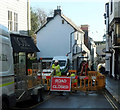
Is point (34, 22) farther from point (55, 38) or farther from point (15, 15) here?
point (15, 15)

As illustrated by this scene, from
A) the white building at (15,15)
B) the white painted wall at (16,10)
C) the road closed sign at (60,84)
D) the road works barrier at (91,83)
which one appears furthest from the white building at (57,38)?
the road closed sign at (60,84)

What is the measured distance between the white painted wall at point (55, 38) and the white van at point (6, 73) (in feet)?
98.9

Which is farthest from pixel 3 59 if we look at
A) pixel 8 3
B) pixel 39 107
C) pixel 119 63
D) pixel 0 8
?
pixel 119 63

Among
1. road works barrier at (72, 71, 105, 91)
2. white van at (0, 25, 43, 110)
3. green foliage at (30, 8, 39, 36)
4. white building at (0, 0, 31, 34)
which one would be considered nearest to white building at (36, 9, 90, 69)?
green foliage at (30, 8, 39, 36)

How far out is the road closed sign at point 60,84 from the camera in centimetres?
1416

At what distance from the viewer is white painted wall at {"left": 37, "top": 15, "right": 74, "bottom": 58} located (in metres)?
38.3

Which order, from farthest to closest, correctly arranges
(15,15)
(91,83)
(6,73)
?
(15,15), (91,83), (6,73)

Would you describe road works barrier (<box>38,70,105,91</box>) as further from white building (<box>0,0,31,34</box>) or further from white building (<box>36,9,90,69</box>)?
white building (<box>36,9,90,69</box>)

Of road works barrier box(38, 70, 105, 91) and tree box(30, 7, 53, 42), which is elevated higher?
tree box(30, 7, 53, 42)

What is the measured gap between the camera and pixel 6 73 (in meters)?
7.62

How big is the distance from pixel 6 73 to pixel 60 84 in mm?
6881

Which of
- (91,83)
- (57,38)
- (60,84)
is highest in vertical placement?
(57,38)

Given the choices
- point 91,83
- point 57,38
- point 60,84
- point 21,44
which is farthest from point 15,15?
point 57,38

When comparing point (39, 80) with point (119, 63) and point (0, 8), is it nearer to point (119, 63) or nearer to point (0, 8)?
point (0, 8)
